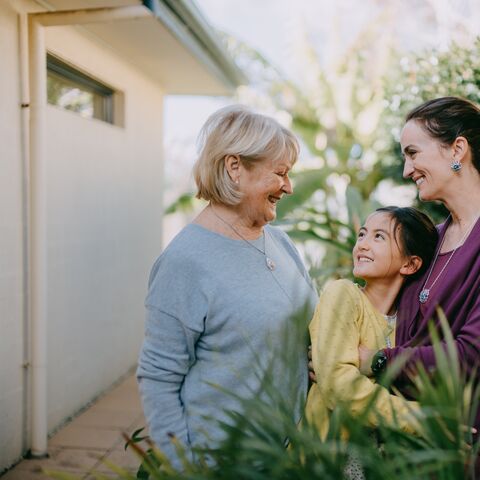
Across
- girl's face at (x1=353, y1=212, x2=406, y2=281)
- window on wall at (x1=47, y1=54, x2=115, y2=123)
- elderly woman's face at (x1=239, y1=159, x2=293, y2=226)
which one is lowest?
girl's face at (x1=353, y1=212, x2=406, y2=281)

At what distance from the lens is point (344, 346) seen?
2158 millimetres

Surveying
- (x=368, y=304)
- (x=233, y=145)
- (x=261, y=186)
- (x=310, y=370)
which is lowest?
(x=310, y=370)

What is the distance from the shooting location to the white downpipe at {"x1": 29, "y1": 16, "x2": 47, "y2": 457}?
4414 mm

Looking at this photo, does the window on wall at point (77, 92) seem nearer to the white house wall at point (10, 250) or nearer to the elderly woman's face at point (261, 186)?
the white house wall at point (10, 250)

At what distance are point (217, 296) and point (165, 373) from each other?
0.98 feet

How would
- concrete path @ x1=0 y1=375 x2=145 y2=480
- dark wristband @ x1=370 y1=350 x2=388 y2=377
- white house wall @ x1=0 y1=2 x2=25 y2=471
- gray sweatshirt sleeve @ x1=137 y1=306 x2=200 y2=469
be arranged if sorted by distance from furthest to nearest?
concrete path @ x1=0 y1=375 x2=145 y2=480, white house wall @ x1=0 y1=2 x2=25 y2=471, gray sweatshirt sleeve @ x1=137 y1=306 x2=200 y2=469, dark wristband @ x1=370 y1=350 x2=388 y2=377

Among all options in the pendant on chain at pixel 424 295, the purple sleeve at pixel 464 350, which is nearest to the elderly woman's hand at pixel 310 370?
the purple sleeve at pixel 464 350

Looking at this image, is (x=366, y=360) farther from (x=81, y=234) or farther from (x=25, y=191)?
(x=81, y=234)

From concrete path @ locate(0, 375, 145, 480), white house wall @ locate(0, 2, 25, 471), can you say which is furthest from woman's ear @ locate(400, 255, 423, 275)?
white house wall @ locate(0, 2, 25, 471)

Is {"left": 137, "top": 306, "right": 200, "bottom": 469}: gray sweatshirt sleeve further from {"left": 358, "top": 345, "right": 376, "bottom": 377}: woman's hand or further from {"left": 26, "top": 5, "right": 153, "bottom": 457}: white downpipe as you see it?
{"left": 26, "top": 5, "right": 153, "bottom": 457}: white downpipe

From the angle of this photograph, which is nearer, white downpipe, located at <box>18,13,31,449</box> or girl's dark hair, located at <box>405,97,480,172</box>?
girl's dark hair, located at <box>405,97,480,172</box>

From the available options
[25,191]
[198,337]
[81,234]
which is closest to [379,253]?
[198,337]

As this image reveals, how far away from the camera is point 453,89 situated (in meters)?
4.86

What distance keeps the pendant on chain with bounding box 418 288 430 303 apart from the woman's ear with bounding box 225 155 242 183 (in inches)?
29.2
